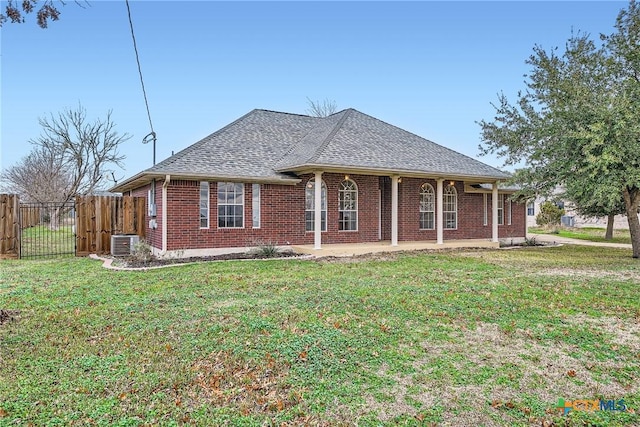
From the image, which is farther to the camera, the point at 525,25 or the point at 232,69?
the point at 232,69

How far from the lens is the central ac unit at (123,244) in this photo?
1372 cm

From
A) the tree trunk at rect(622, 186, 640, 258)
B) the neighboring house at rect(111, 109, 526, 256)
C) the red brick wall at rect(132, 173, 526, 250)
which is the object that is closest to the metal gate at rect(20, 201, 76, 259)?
the neighboring house at rect(111, 109, 526, 256)

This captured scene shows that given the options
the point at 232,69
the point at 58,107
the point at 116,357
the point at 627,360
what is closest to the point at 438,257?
the point at 627,360

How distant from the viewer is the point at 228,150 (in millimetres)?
14758

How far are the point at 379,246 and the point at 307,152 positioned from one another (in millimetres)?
4305

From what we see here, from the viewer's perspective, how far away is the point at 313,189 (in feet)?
50.1

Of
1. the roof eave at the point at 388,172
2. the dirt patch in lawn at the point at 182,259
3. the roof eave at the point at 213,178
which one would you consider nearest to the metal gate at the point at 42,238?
the roof eave at the point at 213,178

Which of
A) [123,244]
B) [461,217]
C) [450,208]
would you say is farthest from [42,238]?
[461,217]

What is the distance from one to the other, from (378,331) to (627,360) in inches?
107

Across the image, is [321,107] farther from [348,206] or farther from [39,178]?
[348,206]

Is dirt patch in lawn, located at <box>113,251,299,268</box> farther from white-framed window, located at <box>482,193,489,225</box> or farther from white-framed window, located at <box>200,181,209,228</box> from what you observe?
white-framed window, located at <box>482,193,489,225</box>

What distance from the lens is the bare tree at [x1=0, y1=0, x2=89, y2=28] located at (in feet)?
15.8

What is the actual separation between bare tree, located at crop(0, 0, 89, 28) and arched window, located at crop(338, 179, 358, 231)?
11507mm

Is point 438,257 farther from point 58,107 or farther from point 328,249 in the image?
point 58,107
